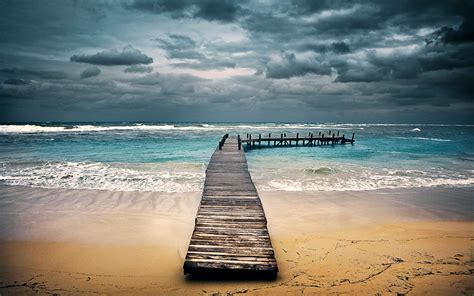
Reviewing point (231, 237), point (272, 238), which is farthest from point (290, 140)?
point (231, 237)

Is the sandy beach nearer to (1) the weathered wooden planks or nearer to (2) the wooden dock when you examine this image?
(1) the weathered wooden planks

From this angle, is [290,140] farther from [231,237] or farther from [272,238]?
[231,237]

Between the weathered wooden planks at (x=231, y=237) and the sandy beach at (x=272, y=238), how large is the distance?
274 millimetres

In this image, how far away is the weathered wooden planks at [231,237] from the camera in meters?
4.96

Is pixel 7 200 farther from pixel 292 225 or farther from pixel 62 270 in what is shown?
pixel 292 225

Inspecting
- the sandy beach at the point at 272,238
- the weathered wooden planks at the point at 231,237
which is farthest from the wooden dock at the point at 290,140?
the weathered wooden planks at the point at 231,237

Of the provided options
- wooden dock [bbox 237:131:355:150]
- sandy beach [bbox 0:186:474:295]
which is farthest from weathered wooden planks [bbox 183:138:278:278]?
wooden dock [bbox 237:131:355:150]

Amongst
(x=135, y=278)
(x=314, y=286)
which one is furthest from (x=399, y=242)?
(x=135, y=278)

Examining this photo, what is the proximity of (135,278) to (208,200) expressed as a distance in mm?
3361

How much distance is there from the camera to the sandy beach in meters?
4.96

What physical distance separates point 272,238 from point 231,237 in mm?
1661

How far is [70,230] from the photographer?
7410 millimetres

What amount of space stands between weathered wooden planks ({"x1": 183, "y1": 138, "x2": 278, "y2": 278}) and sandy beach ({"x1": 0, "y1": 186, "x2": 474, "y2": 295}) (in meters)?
0.27

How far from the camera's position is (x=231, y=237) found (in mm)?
5891
